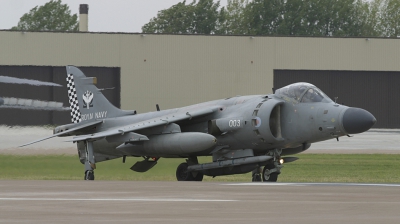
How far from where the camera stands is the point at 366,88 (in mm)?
52406

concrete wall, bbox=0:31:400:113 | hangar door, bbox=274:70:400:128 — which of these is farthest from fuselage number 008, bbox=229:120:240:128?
hangar door, bbox=274:70:400:128

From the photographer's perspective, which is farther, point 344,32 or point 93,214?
point 344,32

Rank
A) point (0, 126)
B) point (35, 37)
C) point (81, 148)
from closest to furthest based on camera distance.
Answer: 1. point (81, 148)
2. point (0, 126)
3. point (35, 37)

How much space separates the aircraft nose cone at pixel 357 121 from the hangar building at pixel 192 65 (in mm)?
29995

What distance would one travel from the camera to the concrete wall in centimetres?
4906

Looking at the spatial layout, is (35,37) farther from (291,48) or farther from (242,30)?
(242,30)

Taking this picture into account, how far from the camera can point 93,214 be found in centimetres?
938

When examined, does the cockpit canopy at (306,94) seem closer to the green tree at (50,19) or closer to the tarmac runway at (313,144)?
the tarmac runway at (313,144)

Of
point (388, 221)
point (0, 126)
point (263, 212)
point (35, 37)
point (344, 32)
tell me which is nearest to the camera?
point (388, 221)

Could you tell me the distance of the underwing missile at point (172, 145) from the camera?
20561 millimetres

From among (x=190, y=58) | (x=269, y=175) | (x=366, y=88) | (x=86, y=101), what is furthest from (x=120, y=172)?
(x=366, y=88)

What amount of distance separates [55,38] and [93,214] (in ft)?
133

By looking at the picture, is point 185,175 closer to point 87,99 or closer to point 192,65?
point 87,99

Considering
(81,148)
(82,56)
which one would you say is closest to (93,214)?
(81,148)
